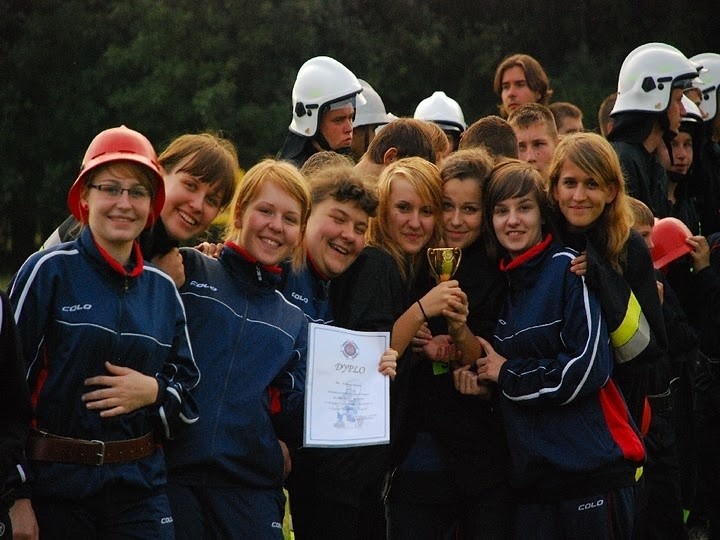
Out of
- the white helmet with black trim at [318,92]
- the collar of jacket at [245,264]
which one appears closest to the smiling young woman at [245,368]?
the collar of jacket at [245,264]

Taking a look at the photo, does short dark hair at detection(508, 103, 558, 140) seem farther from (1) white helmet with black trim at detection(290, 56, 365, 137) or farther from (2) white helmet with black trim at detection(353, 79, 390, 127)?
(2) white helmet with black trim at detection(353, 79, 390, 127)

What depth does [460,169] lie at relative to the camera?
6.14 metres

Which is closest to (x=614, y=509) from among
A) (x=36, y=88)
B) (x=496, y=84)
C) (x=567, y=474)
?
(x=567, y=474)

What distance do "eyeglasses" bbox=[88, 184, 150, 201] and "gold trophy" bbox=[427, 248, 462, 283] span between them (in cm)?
148

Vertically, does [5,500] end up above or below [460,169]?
below

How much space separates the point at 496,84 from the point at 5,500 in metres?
7.01

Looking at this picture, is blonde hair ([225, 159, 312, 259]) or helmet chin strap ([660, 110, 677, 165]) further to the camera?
helmet chin strap ([660, 110, 677, 165])

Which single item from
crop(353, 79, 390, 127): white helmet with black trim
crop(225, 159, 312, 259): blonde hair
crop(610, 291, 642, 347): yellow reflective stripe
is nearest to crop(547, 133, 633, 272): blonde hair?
crop(610, 291, 642, 347): yellow reflective stripe

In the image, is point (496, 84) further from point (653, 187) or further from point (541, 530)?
point (541, 530)

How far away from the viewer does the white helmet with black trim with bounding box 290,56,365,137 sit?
8953mm

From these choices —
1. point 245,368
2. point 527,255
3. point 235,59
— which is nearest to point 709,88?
point 527,255

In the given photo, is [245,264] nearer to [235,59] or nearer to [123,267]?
[123,267]

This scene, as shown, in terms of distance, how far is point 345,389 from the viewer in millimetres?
5258

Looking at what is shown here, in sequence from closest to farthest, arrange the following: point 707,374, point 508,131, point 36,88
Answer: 1. point 508,131
2. point 707,374
3. point 36,88
